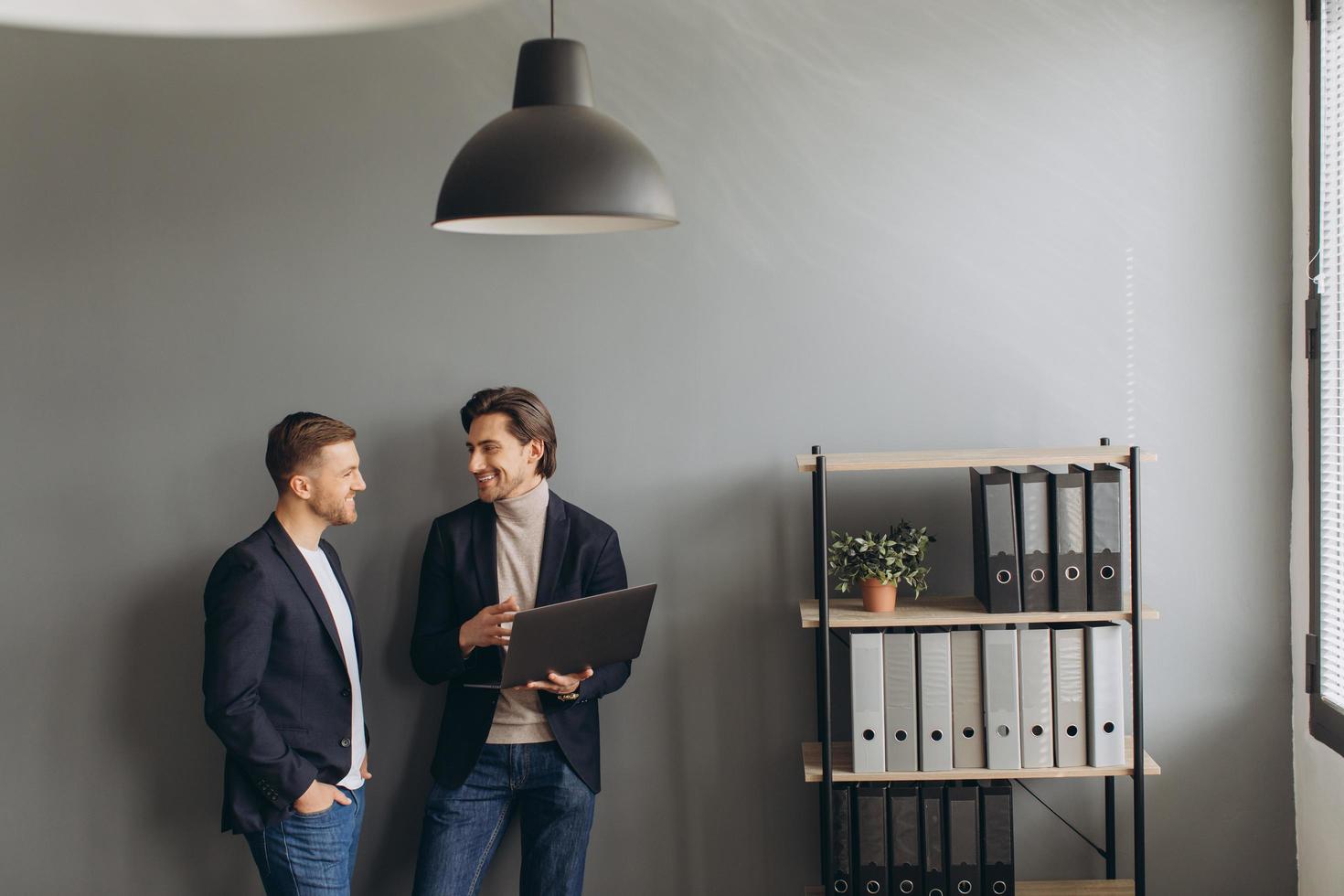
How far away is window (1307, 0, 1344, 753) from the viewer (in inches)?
97.0

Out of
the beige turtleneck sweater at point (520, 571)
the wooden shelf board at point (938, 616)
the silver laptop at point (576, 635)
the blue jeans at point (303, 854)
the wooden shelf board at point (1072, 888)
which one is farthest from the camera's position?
the wooden shelf board at point (1072, 888)

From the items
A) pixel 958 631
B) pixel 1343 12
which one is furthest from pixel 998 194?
pixel 958 631

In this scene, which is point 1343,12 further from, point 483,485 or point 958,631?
point 483,485

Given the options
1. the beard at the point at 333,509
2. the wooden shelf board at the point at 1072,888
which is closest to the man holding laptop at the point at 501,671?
the beard at the point at 333,509

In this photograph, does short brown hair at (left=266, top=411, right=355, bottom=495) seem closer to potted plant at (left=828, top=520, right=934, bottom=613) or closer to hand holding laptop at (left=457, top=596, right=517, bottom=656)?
hand holding laptop at (left=457, top=596, right=517, bottom=656)

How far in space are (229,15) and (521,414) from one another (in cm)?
196

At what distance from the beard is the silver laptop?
0.49m

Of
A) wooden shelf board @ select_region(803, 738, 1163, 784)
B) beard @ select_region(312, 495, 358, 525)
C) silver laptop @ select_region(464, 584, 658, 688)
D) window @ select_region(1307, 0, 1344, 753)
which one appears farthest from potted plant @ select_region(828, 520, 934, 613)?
beard @ select_region(312, 495, 358, 525)

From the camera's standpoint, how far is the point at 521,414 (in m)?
2.53

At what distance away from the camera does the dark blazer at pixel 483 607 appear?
2.53m

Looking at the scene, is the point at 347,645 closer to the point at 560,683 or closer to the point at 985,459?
the point at 560,683

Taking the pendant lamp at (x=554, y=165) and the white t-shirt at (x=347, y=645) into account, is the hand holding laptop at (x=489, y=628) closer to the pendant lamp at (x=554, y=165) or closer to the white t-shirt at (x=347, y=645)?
the white t-shirt at (x=347, y=645)

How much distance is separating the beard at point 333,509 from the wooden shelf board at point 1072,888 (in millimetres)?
1454

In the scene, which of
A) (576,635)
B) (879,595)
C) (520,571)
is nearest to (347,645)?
(520,571)
